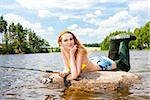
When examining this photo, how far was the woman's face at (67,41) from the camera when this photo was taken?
30.1ft

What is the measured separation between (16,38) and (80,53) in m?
120

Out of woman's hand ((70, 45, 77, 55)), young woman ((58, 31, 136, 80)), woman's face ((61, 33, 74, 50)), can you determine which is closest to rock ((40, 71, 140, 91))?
young woman ((58, 31, 136, 80))

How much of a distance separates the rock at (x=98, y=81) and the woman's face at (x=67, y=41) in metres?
0.99

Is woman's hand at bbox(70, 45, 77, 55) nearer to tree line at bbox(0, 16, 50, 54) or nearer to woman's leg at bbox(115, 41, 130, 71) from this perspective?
woman's leg at bbox(115, 41, 130, 71)

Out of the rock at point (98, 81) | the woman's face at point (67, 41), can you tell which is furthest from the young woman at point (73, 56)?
the rock at point (98, 81)

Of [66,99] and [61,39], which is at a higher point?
[61,39]

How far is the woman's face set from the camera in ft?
30.1

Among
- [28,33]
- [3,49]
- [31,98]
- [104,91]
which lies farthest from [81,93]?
[28,33]

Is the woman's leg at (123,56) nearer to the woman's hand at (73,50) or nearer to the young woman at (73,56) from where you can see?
the young woman at (73,56)

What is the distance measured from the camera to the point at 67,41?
362 inches

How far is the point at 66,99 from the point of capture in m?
8.17

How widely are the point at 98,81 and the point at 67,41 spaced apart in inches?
54.2

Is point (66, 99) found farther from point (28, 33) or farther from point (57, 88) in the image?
point (28, 33)

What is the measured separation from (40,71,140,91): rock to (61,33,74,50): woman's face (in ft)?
3.25
